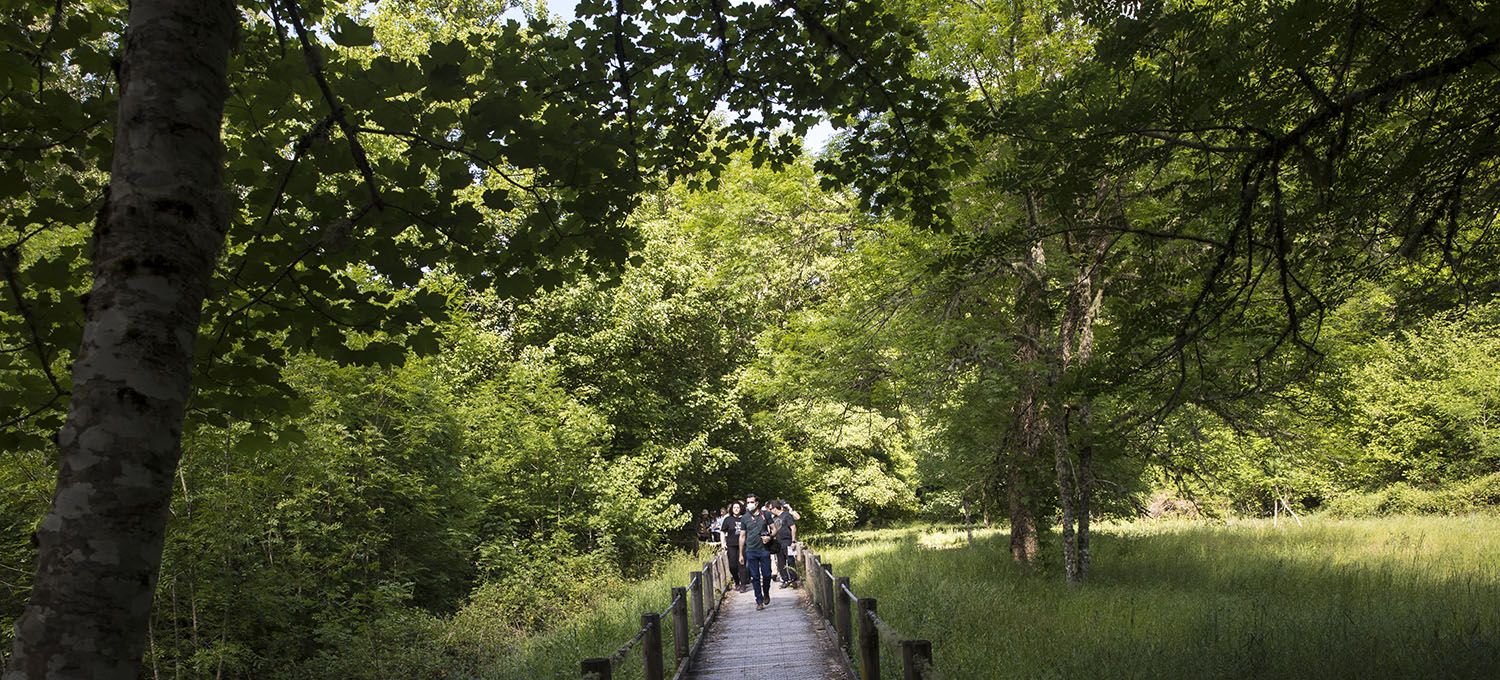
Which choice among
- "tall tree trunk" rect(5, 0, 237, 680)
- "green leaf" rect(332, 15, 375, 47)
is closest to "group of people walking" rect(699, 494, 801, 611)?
"green leaf" rect(332, 15, 375, 47)

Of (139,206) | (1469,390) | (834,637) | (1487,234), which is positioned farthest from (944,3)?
(1469,390)

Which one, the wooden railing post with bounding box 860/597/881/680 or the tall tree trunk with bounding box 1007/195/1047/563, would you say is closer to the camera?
the wooden railing post with bounding box 860/597/881/680

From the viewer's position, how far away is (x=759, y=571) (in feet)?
51.5

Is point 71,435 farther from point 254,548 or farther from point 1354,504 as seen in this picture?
point 1354,504

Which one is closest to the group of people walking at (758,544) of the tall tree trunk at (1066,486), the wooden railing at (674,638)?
the wooden railing at (674,638)

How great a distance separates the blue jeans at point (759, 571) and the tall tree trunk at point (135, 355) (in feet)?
45.1

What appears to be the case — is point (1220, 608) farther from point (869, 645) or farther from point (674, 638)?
point (674, 638)

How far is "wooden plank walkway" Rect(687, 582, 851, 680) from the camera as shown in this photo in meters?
10.0

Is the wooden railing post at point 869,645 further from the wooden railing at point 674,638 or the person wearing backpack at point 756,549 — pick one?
the person wearing backpack at point 756,549

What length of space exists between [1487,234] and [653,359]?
25734mm

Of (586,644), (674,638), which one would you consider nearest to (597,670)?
(674,638)

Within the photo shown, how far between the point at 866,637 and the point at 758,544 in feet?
24.9

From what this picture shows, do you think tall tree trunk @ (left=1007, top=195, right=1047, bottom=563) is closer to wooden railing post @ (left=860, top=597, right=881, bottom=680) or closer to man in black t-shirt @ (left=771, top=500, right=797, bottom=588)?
man in black t-shirt @ (left=771, top=500, right=797, bottom=588)

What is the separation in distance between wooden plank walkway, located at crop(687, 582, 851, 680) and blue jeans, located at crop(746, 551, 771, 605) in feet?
0.93
